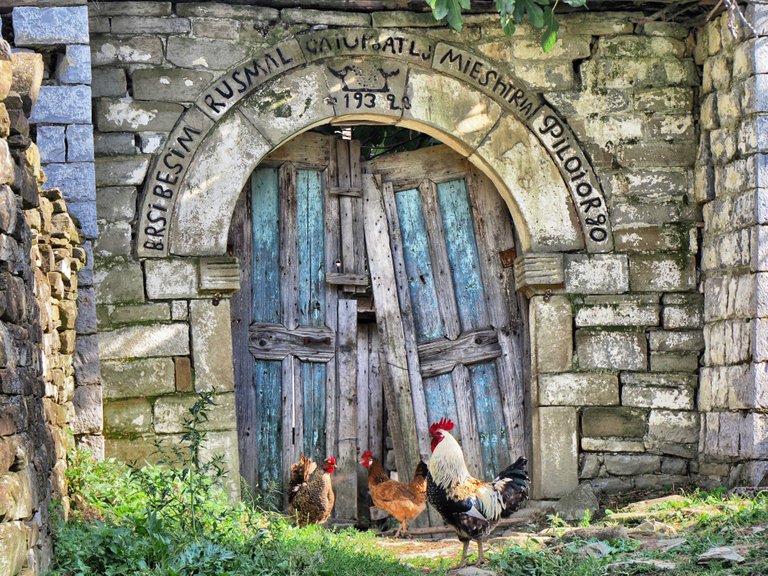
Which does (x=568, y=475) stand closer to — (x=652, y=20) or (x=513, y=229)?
(x=513, y=229)

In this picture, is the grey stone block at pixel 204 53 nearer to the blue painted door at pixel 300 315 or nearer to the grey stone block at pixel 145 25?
the grey stone block at pixel 145 25

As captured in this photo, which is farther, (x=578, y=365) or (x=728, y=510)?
(x=578, y=365)

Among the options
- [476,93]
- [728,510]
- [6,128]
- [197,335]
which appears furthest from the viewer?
[476,93]

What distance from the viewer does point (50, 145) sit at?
256 inches

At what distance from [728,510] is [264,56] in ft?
12.6

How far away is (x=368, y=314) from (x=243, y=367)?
3.14 ft

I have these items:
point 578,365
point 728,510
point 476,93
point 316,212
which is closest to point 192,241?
point 316,212

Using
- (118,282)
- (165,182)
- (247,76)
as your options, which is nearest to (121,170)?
(165,182)

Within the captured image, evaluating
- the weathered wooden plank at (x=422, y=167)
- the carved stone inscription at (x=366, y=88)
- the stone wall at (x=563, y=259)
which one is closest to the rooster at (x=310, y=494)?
the stone wall at (x=563, y=259)

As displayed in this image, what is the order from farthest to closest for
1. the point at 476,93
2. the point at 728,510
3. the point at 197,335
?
1. the point at 476,93
2. the point at 197,335
3. the point at 728,510

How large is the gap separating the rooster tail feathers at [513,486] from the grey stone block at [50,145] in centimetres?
306

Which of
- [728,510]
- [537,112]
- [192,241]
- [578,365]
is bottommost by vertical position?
[728,510]

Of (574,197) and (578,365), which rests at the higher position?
(574,197)

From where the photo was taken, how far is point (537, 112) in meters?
7.44
